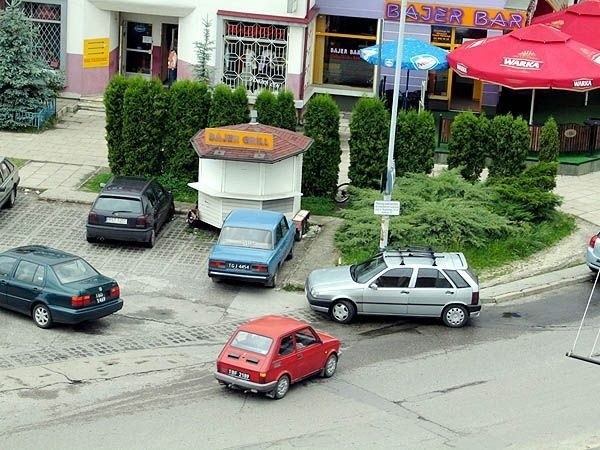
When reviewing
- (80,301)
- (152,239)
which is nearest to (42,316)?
(80,301)

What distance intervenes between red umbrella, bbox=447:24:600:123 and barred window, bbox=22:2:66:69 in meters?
11.8

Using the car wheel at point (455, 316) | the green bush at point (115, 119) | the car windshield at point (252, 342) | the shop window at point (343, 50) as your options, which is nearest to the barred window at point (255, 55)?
the shop window at point (343, 50)

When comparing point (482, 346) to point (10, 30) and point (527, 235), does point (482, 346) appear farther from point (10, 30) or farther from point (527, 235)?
point (10, 30)

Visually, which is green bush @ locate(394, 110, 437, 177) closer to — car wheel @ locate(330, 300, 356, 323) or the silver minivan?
the silver minivan

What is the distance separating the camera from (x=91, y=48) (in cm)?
3719

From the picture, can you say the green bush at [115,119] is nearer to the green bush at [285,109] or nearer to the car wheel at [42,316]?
the green bush at [285,109]

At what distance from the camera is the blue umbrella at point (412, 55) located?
34.2m

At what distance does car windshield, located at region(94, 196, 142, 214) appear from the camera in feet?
88.0

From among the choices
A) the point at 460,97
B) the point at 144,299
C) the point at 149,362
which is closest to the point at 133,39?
the point at 460,97

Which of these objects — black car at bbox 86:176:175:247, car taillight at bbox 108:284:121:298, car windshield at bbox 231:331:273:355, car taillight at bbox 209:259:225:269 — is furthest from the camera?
black car at bbox 86:176:175:247

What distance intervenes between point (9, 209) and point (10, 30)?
7.60 m

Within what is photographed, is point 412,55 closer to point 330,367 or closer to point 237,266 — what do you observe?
point 237,266

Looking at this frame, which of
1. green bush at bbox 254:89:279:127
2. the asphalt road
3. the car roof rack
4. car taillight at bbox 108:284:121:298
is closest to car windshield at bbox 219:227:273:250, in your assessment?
the asphalt road

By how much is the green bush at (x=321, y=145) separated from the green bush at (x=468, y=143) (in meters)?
2.85
